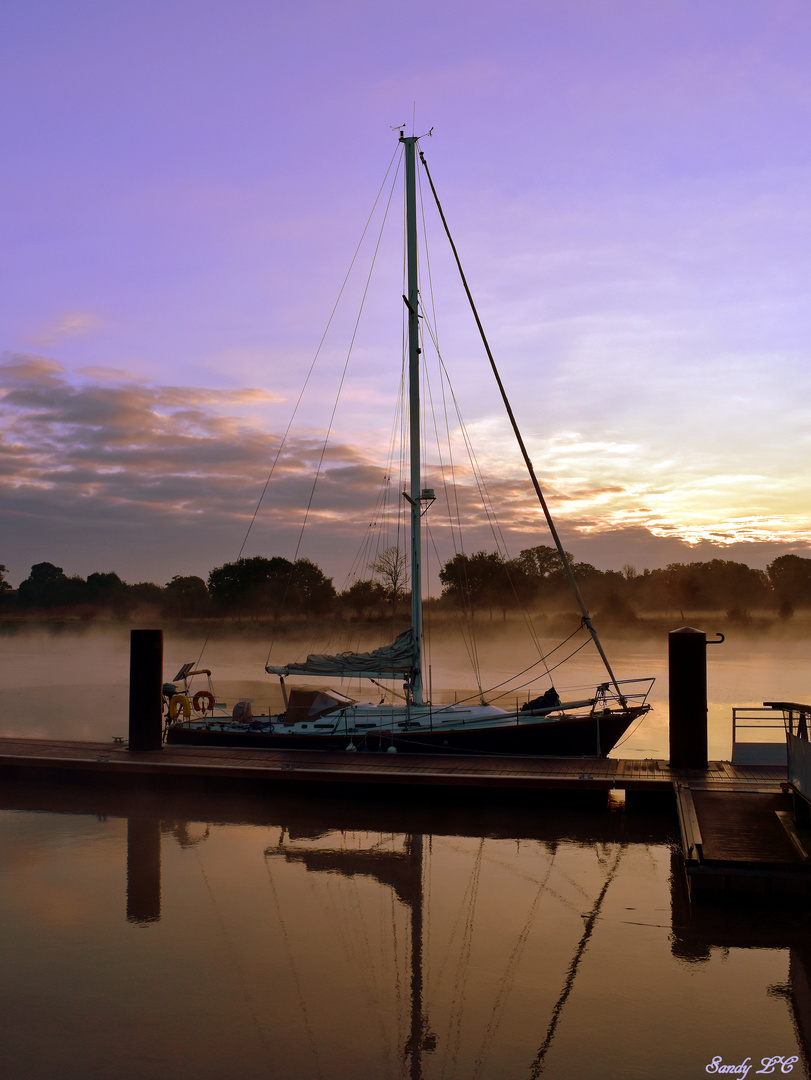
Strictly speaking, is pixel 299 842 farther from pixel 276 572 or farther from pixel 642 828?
pixel 276 572

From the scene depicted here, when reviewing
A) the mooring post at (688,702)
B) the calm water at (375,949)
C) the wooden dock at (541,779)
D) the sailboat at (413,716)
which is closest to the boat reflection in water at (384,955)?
the calm water at (375,949)

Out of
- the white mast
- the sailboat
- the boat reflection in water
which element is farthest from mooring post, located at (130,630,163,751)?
the white mast

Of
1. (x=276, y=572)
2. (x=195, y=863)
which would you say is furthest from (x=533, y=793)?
(x=276, y=572)

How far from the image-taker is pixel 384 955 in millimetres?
10062

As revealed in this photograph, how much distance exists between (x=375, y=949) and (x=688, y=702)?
899cm

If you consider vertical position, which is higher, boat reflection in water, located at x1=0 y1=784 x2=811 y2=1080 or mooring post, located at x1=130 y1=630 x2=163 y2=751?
mooring post, located at x1=130 y1=630 x2=163 y2=751

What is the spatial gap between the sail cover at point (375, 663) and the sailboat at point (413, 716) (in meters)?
0.02

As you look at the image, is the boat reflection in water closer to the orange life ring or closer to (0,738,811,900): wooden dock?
(0,738,811,900): wooden dock

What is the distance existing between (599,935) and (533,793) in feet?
19.4

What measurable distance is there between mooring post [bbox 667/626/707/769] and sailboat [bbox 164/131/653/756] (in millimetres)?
1573

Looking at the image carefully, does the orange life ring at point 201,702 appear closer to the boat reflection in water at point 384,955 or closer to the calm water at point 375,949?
the calm water at point 375,949

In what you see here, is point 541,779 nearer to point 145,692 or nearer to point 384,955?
point 384,955

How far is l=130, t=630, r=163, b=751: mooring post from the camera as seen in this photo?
1934 cm

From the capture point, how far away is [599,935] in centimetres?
1060
